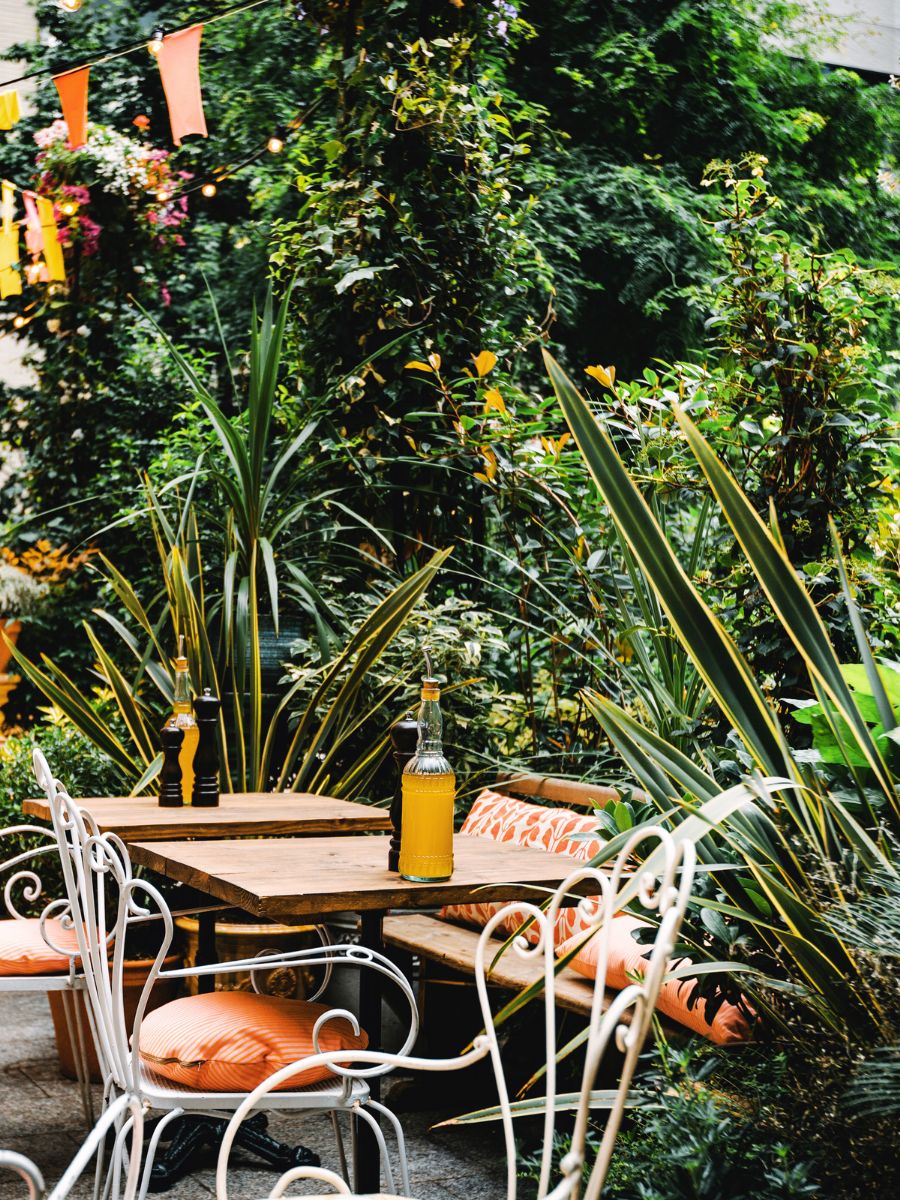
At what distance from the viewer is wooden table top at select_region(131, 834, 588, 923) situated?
7.18 ft

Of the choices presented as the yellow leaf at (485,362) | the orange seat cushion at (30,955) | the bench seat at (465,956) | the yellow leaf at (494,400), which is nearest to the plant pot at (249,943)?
the bench seat at (465,956)

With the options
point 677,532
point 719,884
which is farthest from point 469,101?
point 719,884

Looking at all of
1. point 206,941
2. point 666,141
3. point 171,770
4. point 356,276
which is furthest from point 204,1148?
point 666,141

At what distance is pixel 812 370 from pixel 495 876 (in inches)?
57.4

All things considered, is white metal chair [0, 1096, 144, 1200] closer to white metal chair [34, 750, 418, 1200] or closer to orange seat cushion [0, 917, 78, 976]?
white metal chair [34, 750, 418, 1200]

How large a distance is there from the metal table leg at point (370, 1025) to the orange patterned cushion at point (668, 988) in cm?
37

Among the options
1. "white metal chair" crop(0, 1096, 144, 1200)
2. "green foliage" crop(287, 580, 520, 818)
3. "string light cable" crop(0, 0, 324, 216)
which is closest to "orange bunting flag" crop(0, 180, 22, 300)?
"string light cable" crop(0, 0, 324, 216)

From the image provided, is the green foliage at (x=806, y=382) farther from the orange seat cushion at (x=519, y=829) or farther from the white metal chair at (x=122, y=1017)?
the white metal chair at (x=122, y=1017)

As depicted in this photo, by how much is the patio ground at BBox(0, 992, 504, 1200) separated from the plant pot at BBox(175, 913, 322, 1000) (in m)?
0.39

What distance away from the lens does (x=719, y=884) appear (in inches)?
75.6

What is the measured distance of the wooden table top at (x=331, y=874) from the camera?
2188 millimetres

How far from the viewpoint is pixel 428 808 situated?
91.8 inches

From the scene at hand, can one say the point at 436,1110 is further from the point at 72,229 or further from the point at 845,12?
the point at 845,12

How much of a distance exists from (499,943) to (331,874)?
1147 millimetres
